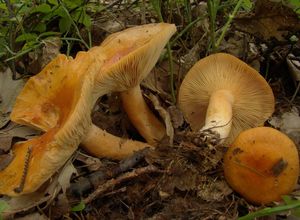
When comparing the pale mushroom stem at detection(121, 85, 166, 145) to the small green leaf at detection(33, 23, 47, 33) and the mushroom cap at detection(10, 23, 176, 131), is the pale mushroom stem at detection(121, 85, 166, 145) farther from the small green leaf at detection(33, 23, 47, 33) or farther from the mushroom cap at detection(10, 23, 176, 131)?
the small green leaf at detection(33, 23, 47, 33)

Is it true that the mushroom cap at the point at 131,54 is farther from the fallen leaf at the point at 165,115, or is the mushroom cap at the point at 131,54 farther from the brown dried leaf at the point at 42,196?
the brown dried leaf at the point at 42,196

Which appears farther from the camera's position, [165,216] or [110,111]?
[110,111]

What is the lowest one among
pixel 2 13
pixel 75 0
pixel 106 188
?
pixel 106 188

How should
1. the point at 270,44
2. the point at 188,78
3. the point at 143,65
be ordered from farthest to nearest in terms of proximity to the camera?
the point at 270,44 → the point at 188,78 → the point at 143,65

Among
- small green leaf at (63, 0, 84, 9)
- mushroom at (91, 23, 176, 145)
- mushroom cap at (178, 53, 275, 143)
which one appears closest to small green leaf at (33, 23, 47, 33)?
small green leaf at (63, 0, 84, 9)

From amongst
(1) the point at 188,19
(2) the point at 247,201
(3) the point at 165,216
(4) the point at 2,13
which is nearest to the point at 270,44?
(1) the point at 188,19

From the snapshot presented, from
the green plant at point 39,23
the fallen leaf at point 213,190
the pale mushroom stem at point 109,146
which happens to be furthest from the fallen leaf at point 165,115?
the green plant at point 39,23

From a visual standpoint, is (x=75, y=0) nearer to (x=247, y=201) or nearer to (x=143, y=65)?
(x=143, y=65)
